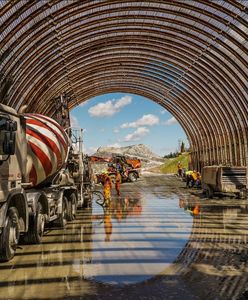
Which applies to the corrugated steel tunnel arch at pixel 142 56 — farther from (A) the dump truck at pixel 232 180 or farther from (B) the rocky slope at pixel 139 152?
(B) the rocky slope at pixel 139 152

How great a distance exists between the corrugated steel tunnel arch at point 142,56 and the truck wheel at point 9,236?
10978mm

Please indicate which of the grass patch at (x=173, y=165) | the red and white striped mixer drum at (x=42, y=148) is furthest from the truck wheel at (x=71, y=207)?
the grass patch at (x=173, y=165)

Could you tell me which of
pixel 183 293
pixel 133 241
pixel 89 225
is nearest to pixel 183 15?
pixel 89 225

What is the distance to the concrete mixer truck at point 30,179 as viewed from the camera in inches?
307

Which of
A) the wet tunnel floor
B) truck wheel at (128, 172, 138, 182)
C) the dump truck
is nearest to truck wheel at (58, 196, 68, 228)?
the wet tunnel floor

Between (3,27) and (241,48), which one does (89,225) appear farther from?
(241,48)

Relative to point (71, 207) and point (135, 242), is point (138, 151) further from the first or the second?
point (135, 242)

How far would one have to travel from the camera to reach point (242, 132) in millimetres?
28953

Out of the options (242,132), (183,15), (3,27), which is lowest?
(242,132)

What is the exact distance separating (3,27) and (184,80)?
672 inches

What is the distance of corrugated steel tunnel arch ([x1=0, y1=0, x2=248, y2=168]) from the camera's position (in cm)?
2003

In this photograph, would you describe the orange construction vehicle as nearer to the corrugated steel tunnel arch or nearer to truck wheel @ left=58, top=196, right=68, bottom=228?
the corrugated steel tunnel arch

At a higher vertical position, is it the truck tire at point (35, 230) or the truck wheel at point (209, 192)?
the truck wheel at point (209, 192)

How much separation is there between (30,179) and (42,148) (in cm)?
95
